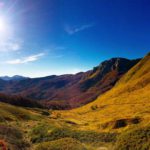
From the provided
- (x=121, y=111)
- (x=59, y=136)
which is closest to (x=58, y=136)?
(x=59, y=136)

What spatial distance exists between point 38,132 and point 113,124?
35282 millimetres

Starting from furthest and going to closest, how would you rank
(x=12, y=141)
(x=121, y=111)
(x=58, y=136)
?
(x=121, y=111)
(x=58, y=136)
(x=12, y=141)

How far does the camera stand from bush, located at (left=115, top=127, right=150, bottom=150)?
21938 mm

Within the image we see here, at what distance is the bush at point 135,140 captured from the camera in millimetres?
21938

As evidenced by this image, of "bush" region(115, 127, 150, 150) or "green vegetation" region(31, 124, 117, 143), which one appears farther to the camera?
"green vegetation" region(31, 124, 117, 143)

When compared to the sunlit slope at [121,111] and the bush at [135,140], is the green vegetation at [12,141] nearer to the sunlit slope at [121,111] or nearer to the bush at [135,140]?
the bush at [135,140]

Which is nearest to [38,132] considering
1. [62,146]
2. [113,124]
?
[62,146]

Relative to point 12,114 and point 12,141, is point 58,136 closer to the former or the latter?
point 12,141

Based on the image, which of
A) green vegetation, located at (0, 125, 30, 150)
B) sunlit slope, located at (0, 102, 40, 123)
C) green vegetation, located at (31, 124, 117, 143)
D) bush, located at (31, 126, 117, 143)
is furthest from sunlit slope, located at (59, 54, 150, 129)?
sunlit slope, located at (0, 102, 40, 123)

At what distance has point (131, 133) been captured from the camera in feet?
78.3

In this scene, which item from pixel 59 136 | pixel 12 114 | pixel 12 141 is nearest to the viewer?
pixel 12 141

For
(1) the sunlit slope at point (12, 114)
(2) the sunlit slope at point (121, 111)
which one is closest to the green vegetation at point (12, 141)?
(2) the sunlit slope at point (121, 111)

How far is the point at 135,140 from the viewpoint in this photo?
75.1 feet

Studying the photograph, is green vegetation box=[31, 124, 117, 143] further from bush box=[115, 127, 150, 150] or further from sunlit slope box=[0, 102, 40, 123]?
sunlit slope box=[0, 102, 40, 123]
